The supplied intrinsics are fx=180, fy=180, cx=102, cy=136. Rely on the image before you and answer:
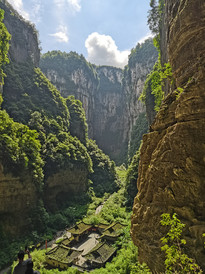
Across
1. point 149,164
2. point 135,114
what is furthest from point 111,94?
point 149,164

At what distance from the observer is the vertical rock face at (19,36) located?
4766 cm

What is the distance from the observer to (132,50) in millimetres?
97688

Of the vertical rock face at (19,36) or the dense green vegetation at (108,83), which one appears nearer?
the vertical rock face at (19,36)

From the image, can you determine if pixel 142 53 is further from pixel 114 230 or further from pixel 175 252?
pixel 175 252

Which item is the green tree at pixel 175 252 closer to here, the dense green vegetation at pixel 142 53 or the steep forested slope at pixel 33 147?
the steep forested slope at pixel 33 147

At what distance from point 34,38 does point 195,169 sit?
63003 mm

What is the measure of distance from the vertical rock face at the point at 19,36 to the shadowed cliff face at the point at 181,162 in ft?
156

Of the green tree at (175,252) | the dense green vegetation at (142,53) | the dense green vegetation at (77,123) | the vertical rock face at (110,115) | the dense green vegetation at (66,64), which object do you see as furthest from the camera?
the vertical rock face at (110,115)

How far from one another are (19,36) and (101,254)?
55.9 meters

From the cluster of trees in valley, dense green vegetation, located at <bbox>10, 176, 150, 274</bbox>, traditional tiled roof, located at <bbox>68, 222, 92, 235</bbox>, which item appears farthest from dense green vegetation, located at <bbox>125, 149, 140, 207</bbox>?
traditional tiled roof, located at <bbox>68, 222, 92, 235</bbox>

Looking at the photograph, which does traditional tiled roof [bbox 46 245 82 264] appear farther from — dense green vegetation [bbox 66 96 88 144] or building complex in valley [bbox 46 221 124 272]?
dense green vegetation [bbox 66 96 88 144]

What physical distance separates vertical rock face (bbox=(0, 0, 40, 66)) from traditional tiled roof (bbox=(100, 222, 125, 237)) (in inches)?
1785

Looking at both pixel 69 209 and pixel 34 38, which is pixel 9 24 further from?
pixel 69 209

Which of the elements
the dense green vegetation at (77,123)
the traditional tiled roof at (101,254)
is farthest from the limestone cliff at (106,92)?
the traditional tiled roof at (101,254)
